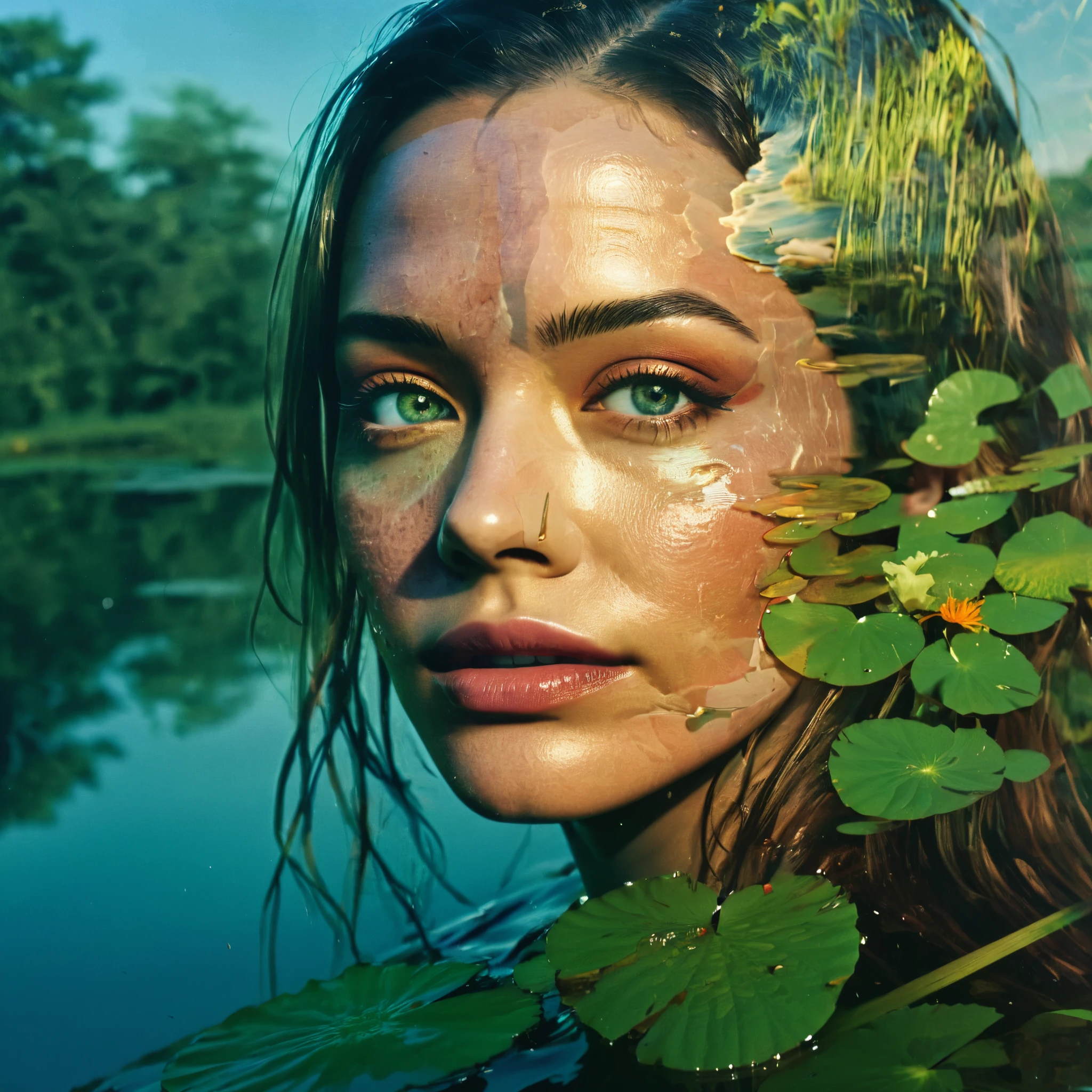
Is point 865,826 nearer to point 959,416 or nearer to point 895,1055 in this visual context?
point 895,1055

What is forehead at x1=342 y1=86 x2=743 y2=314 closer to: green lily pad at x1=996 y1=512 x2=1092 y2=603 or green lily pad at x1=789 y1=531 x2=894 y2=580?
green lily pad at x1=789 y1=531 x2=894 y2=580

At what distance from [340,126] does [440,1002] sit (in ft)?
3.56

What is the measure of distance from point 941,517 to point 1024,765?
0.28 m

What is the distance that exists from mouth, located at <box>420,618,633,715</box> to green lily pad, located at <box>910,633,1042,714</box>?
12.6 inches

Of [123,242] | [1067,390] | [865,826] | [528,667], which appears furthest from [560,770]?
[123,242]

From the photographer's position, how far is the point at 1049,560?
1153 mm

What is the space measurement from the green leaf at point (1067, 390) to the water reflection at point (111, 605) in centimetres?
130

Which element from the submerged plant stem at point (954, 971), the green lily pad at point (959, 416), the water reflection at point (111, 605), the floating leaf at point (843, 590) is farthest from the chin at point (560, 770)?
the water reflection at point (111, 605)

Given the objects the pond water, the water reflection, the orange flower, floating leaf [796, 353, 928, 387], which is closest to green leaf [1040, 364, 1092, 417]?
floating leaf [796, 353, 928, 387]

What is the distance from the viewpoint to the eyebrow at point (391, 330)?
3.99 ft

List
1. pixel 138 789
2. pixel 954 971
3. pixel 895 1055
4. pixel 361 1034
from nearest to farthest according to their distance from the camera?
pixel 895 1055 → pixel 954 971 → pixel 361 1034 → pixel 138 789

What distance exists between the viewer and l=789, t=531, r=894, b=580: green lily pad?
1.18 meters

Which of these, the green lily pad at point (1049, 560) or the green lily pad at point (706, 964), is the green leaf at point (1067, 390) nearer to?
the green lily pad at point (1049, 560)

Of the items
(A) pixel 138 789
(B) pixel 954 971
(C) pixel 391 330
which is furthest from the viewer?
(A) pixel 138 789
